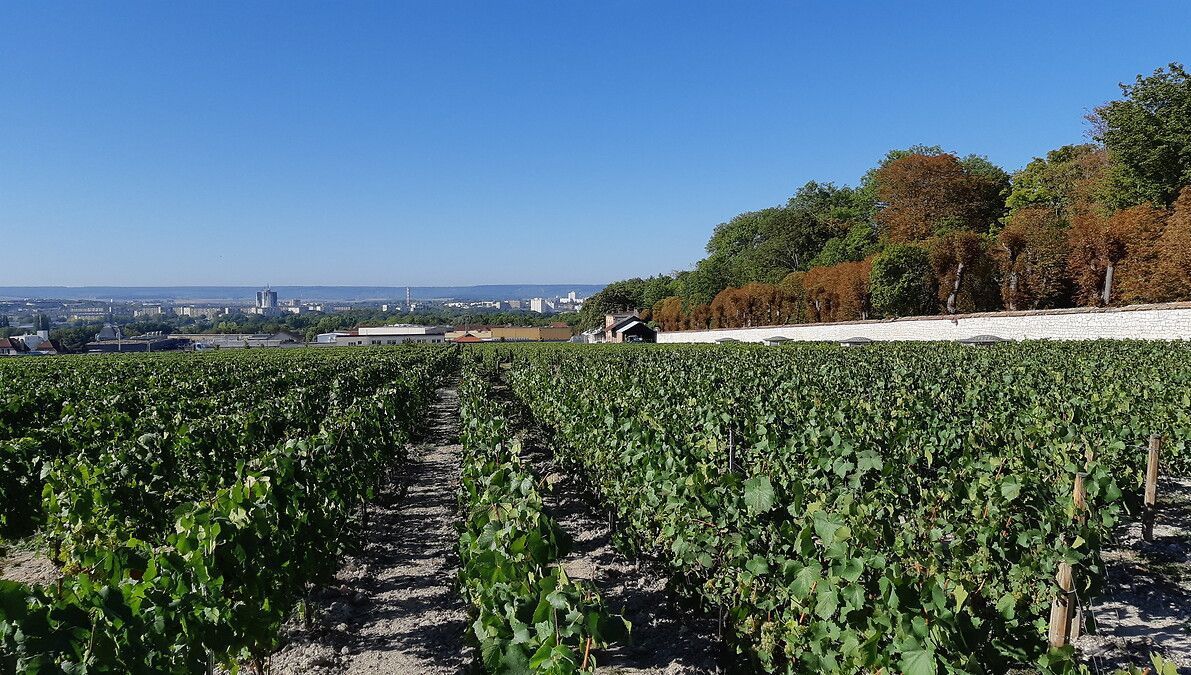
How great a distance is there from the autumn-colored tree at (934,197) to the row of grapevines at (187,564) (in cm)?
5088

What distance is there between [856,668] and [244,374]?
17.5m

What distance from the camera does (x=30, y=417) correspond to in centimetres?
1179

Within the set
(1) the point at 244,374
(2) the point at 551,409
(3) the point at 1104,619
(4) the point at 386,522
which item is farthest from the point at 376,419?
(1) the point at 244,374

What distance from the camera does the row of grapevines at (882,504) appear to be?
312 centimetres

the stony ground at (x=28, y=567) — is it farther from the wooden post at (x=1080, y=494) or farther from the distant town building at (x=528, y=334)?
the distant town building at (x=528, y=334)

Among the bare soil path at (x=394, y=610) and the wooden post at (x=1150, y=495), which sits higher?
the wooden post at (x=1150, y=495)

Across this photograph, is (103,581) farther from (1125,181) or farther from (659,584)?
(1125,181)

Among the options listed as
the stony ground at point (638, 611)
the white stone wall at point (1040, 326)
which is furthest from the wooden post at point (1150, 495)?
the white stone wall at point (1040, 326)

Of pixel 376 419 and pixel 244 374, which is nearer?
pixel 376 419

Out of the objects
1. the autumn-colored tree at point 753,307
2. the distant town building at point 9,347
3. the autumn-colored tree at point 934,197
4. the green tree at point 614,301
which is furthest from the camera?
the green tree at point 614,301

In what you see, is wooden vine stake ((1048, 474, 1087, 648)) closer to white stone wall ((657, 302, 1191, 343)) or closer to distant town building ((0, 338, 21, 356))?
white stone wall ((657, 302, 1191, 343))

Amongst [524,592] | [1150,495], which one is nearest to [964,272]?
[1150,495]

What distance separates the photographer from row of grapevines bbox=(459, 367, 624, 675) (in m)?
2.64

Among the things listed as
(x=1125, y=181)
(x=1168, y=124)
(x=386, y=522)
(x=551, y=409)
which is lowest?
(x=386, y=522)
